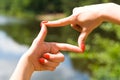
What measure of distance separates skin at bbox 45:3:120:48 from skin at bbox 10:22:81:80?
56 mm

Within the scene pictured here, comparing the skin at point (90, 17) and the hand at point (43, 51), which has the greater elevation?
the skin at point (90, 17)

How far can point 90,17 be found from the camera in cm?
122

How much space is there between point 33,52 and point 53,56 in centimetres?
6

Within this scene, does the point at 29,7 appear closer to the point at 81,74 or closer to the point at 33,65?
the point at 81,74

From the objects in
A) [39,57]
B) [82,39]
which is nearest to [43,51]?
[39,57]

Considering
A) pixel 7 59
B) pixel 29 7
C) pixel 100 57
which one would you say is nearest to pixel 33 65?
pixel 100 57

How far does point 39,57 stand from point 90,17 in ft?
0.71

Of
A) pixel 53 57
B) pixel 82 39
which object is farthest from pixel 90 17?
pixel 53 57

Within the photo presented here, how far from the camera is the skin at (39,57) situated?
126 centimetres

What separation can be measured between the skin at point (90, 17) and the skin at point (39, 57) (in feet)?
0.18

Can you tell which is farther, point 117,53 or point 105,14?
point 117,53

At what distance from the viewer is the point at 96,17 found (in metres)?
1.22

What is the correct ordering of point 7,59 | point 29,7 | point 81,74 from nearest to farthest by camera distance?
point 81,74, point 7,59, point 29,7

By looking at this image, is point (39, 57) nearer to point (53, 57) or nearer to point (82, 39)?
point (53, 57)
